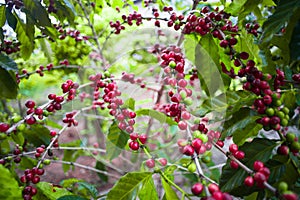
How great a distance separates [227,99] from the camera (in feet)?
2.19

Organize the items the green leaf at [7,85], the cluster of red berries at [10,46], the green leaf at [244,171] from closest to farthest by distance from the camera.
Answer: the green leaf at [244,171] → the green leaf at [7,85] → the cluster of red berries at [10,46]

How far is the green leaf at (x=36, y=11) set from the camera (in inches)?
25.1

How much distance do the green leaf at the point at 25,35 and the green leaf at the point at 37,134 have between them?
24cm

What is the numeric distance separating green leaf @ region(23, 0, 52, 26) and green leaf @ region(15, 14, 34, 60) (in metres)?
0.03

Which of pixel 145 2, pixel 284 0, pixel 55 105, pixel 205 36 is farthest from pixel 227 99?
pixel 145 2

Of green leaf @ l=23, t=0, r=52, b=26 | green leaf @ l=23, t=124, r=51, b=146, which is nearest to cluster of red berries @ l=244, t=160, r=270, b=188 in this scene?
green leaf @ l=23, t=0, r=52, b=26

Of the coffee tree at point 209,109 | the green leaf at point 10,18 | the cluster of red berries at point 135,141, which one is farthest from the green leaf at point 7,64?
the cluster of red berries at point 135,141

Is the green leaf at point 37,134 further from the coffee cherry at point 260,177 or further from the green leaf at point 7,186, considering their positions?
the coffee cherry at point 260,177

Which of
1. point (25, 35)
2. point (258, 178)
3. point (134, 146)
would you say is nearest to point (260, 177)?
point (258, 178)

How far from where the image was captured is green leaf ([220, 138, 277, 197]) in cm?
47

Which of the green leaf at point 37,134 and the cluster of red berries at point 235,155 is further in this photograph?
the green leaf at point 37,134

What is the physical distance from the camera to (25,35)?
80 centimetres

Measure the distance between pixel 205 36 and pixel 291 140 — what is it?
1.12ft

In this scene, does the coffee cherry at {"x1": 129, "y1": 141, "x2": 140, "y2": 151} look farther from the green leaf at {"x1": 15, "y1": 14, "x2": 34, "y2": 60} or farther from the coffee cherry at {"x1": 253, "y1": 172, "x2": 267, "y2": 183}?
the green leaf at {"x1": 15, "y1": 14, "x2": 34, "y2": 60}
